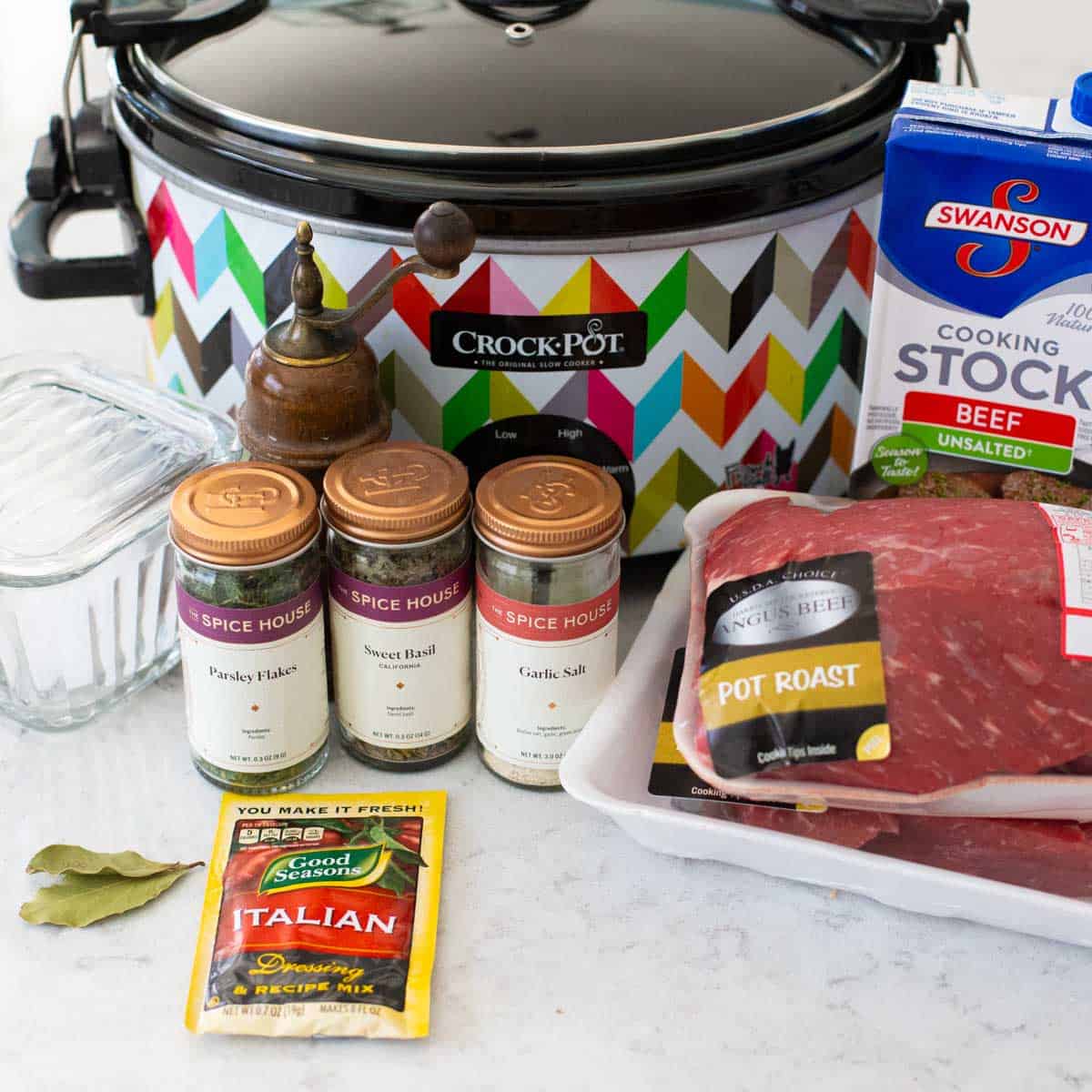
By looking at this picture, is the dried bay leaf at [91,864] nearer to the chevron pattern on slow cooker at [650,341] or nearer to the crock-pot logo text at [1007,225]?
the chevron pattern on slow cooker at [650,341]

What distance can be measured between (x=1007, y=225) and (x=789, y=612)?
0.31 meters

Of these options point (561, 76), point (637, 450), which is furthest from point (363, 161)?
point (637, 450)

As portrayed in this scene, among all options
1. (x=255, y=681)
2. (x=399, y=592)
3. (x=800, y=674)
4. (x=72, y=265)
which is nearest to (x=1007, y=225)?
(x=800, y=674)

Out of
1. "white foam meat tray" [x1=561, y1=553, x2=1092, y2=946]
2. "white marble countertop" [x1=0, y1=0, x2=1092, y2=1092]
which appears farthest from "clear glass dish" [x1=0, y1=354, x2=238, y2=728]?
"white foam meat tray" [x1=561, y1=553, x2=1092, y2=946]

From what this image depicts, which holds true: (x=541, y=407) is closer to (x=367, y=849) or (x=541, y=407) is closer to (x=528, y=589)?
(x=528, y=589)

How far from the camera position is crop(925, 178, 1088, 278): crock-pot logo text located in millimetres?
956

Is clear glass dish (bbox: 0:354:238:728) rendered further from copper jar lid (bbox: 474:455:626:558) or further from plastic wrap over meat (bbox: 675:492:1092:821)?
plastic wrap over meat (bbox: 675:492:1092:821)

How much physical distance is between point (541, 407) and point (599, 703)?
0.21m

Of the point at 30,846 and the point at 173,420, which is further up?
the point at 173,420

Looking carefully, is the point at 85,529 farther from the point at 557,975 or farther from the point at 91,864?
the point at 557,975

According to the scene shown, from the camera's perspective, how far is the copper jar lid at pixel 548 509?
901 mm

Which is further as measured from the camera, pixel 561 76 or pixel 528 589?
pixel 561 76

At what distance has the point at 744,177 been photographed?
978mm

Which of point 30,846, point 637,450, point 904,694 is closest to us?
point 904,694
